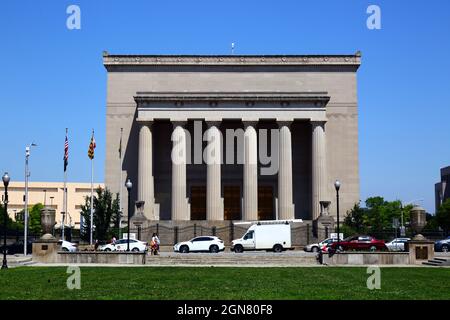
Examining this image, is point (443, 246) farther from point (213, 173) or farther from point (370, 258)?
point (370, 258)

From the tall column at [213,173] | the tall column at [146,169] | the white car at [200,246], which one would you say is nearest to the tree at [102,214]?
the tall column at [146,169]

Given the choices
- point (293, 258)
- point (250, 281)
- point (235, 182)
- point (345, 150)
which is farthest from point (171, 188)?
point (250, 281)

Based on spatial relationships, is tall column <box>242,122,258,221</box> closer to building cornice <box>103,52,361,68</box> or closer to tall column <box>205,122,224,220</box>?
tall column <box>205,122,224,220</box>

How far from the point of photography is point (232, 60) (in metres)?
74.7

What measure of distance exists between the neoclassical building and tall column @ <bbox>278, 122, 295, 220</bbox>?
10cm

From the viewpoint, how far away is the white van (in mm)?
50812

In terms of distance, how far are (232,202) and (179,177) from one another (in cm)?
815

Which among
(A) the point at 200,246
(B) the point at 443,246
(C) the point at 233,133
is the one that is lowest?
(B) the point at 443,246

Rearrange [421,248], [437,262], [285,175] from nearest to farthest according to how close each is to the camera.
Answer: [437,262] → [421,248] → [285,175]

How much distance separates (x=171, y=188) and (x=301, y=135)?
1498 centimetres

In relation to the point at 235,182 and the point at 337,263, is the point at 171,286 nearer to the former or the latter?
the point at 337,263

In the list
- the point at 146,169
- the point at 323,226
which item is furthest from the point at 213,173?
the point at 323,226

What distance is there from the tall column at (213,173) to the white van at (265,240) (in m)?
15.4

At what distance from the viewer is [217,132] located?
66938 millimetres
